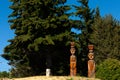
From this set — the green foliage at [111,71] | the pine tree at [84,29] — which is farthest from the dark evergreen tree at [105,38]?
the green foliage at [111,71]

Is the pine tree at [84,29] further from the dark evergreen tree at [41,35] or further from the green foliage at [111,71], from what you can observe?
the green foliage at [111,71]

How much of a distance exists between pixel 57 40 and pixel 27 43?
332 cm

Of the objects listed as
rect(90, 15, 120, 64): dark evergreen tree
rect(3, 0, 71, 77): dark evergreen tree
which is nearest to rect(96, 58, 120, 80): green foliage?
rect(3, 0, 71, 77): dark evergreen tree

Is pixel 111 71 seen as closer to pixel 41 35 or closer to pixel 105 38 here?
pixel 41 35

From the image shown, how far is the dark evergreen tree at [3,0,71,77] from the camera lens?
42.2 meters

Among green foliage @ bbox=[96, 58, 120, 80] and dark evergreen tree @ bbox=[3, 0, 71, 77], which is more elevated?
dark evergreen tree @ bbox=[3, 0, 71, 77]

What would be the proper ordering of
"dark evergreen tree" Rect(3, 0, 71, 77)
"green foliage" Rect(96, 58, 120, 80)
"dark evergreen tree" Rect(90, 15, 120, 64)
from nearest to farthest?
"green foliage" Rect(96, 58, 120, 80) → "dark evergreen tree" Rect(3, 0, 71, 77) → "dark evergreen tree" Rect(90, 15, 120, 64)

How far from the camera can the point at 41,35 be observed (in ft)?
141

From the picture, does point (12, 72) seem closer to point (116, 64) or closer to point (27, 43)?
point (27, 43)

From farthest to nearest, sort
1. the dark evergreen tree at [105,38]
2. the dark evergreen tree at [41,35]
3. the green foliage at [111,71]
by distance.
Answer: the dark evergreen tree at [105,38]
the dark evergreen tree at [41,35]
the green foliage at [111,71]

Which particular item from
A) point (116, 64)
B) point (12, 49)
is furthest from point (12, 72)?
point (116, 64)

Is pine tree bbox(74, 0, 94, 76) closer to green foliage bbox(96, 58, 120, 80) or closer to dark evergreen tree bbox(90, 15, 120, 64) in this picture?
dark evergreen tree bbox(90, 15, 120, 64)

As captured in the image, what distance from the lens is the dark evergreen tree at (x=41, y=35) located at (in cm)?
4225

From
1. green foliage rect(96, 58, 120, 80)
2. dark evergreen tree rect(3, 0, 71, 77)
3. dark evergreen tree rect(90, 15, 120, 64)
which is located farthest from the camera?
dark evergreen tree rect(90, 15, 120, 64)
